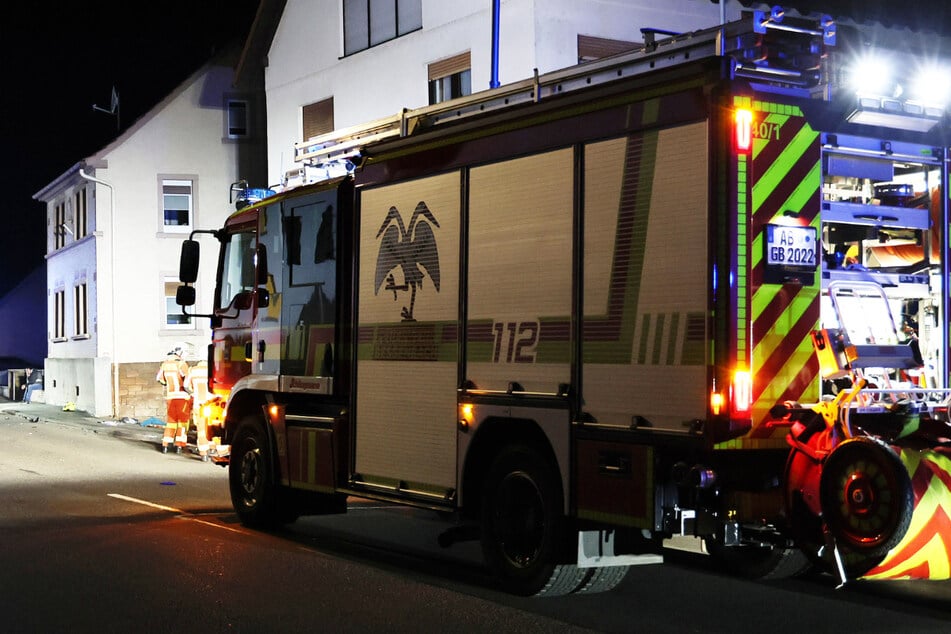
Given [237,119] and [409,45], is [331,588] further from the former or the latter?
[237,119]

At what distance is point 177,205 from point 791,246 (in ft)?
101

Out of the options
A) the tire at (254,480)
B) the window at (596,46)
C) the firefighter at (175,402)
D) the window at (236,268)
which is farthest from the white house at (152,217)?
the tire at (254,480)

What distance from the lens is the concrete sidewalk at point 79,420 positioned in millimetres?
27047

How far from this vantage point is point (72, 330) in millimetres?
40000

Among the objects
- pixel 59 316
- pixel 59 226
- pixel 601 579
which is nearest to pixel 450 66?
pixel 601 579

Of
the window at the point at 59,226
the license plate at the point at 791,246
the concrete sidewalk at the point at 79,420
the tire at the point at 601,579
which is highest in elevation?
the window at the point at 59,226

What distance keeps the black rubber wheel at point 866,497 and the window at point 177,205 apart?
3104 cm

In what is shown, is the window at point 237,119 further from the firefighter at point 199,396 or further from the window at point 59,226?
the firefighter at point 199,396

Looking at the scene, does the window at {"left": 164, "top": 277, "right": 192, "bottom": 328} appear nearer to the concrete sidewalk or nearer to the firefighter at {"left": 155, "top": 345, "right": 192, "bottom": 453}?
the concrete sidewalk

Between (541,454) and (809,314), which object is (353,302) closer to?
(541,454)

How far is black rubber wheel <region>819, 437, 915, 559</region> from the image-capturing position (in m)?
6.86

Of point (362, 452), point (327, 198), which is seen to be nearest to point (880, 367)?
point (362, 452)

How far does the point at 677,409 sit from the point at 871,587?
8.93ft

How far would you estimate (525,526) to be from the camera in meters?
8.65
